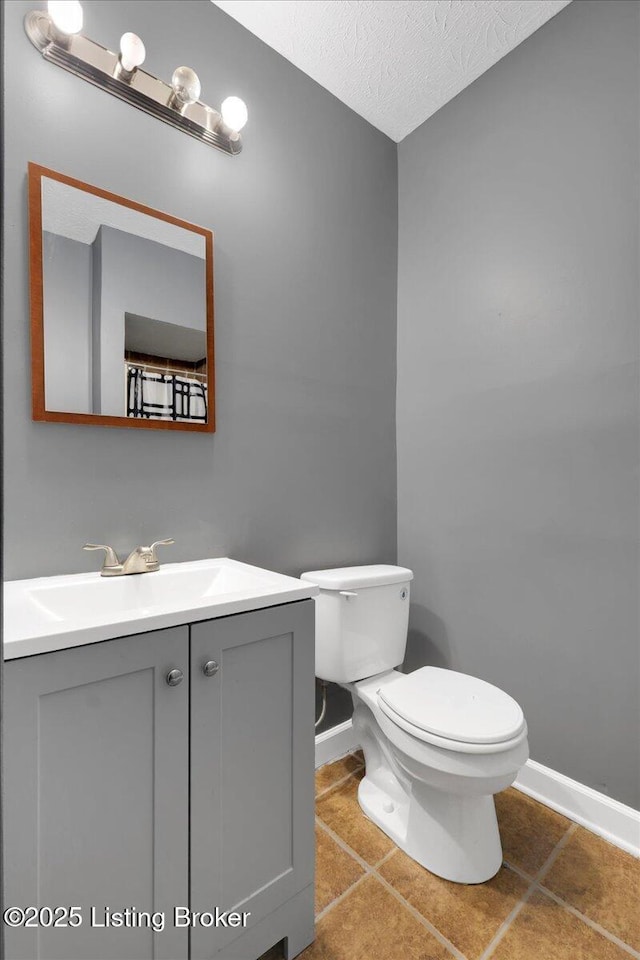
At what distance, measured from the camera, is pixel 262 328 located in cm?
179

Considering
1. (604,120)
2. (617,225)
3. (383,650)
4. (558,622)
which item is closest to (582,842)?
(558,622)

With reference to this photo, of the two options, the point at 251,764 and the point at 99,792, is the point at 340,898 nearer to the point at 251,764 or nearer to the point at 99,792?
the point at 251,764

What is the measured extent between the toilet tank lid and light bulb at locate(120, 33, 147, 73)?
1573mm

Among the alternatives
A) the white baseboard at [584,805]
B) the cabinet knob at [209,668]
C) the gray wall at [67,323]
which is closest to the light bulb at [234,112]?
the gray wall at [67,323]

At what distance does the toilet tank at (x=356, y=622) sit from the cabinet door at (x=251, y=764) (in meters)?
0.49

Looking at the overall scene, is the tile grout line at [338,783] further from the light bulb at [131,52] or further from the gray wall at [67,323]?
the light bulb at [131,52]

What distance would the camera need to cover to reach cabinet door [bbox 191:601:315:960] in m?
1.06

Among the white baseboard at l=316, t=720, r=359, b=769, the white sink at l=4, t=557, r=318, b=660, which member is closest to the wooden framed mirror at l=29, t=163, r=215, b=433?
the white sink at l=4, t=557, r=318, b=660

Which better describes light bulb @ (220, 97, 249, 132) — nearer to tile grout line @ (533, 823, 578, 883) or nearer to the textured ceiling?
the textured ceiling

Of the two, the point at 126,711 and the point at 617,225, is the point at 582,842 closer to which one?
the point at 126,711

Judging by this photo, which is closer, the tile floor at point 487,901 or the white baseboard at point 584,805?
the tile floor at point 487,901

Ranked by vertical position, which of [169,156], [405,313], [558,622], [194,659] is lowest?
[558,622]

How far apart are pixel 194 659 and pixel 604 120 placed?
1.98 m

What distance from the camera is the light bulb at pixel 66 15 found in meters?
1.31
